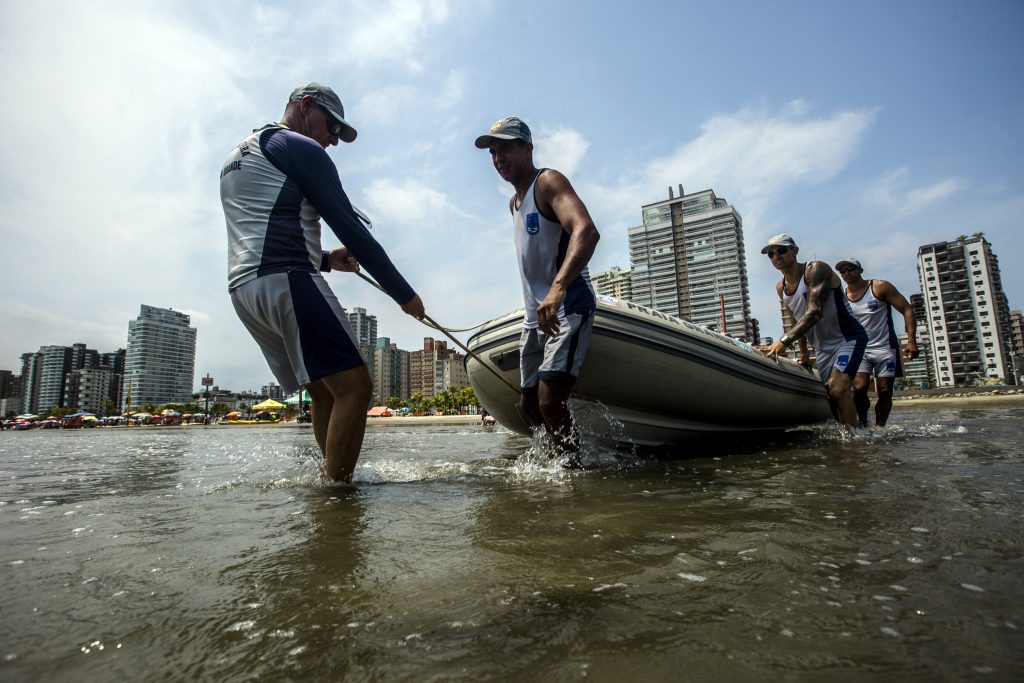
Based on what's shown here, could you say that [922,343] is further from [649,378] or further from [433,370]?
[649,378]

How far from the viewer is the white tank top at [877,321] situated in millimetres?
6125

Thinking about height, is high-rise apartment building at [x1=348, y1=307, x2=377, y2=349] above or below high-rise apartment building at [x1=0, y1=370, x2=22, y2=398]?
above

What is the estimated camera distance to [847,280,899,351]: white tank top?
6125mm

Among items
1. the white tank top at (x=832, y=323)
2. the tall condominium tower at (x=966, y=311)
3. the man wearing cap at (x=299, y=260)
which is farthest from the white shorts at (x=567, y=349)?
the tall condominium tower at (x=966, y=311)

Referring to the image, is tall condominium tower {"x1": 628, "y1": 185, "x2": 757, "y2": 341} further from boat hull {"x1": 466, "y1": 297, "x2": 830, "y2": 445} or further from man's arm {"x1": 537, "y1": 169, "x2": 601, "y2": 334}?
man's arm {"x1": 537, "y1": 169, "x2": 601, "y2": 334}

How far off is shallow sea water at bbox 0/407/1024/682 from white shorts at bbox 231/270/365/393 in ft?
2.43

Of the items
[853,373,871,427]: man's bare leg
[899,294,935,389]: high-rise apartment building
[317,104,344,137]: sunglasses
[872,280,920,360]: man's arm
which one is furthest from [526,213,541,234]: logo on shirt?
[899,294,935,389]: high-rise apartment building

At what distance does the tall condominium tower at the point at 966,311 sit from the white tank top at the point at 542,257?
104732 mm

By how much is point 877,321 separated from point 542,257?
492 centimetres

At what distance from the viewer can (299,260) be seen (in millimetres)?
2742

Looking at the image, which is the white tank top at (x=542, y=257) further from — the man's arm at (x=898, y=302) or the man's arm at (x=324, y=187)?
the man's arm at (x=898, y=302)

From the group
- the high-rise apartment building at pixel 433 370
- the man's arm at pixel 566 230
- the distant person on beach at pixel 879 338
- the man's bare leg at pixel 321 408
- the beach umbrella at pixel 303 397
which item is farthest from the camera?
the high-rise apartment building at pixel 433 370

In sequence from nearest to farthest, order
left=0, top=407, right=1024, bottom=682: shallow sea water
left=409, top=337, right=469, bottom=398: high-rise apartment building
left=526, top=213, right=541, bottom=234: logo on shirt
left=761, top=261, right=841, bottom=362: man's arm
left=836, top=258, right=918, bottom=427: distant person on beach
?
left=0, top=407, right=1024, bottom=682: shallow sea water < left=526, top=213, right=541, bottom=234: logo on shirt < left=761, top=261, right=841, bottom=362: man's arm < left=836, top=258, right=918, bottom=427: distant person on beach < left=409, top=337, right=469, bottom=398: high-rise apartment building

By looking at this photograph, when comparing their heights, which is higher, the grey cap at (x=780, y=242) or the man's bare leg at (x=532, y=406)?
the grey cap at (x=780, y=242)
